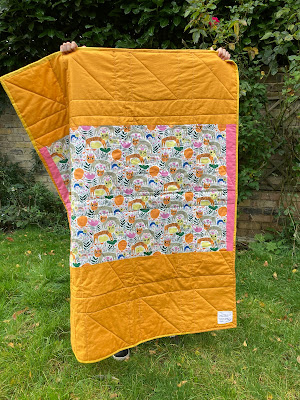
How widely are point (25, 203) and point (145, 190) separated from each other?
314 centimetres

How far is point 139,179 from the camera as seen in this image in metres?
1.55

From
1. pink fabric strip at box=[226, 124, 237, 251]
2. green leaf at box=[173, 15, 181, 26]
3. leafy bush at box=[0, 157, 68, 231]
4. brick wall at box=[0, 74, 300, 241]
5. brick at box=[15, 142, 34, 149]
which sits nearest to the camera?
pink fabric strip at box=[226, 124, 237, 251]

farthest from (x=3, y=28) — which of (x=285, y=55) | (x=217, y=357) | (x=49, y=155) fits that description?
(x=217, y=357)

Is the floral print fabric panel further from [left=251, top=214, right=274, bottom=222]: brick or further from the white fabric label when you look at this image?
[left=251, top=214, right=274, bottom=222]: brick

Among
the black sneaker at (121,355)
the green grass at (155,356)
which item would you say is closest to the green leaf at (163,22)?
the green grass at (155,356)

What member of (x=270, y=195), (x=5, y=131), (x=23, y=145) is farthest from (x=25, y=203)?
(x=270, y=195)

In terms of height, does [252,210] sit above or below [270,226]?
above

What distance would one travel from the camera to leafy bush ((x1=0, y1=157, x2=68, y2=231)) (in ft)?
13.1

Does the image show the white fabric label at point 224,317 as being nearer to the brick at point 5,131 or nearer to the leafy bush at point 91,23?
the leafy bush at point 91,23

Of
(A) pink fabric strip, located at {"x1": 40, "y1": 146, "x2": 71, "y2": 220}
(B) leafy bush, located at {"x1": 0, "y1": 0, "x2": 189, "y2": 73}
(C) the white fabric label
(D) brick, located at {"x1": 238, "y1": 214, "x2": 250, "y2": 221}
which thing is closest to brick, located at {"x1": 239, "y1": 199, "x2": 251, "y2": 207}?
(D) brick, located at {"x1": 238, "y1": 214, "x2": 250, "y2": 221}

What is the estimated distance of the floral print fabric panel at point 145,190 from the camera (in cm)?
144

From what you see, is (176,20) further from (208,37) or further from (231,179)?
(231,179)

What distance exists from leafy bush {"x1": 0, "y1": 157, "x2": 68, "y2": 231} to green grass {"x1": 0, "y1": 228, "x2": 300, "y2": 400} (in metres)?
1.50

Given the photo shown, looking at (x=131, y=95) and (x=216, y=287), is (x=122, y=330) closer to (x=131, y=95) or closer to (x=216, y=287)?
(x=216, y=287)
